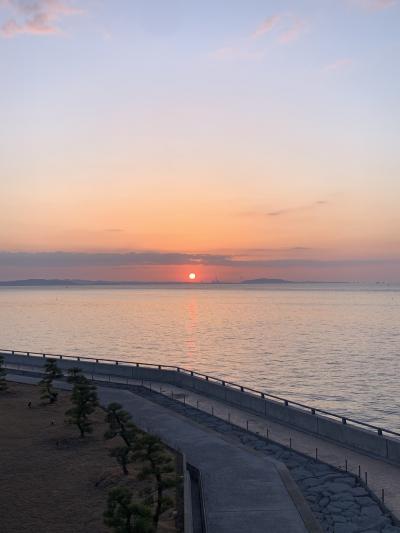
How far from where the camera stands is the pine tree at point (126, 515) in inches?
625

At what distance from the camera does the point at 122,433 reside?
85.8ft

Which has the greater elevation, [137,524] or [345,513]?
[137,524]

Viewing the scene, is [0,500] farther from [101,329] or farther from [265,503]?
[101,329]

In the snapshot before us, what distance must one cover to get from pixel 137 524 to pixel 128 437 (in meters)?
9.75

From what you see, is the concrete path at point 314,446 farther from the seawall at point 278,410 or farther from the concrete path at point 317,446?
the seawall at point 278,410

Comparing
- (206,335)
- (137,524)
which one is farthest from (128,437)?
(206,335)

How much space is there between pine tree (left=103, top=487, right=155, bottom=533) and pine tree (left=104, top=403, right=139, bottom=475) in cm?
645

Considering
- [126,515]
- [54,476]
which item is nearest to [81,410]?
[54,476]

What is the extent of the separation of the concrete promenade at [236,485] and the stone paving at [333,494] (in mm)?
892

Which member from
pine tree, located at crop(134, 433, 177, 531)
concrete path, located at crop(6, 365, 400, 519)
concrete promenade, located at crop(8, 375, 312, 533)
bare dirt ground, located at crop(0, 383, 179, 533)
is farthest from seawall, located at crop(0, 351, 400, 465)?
pine tree, located at crop(134, 433, 177, 531)

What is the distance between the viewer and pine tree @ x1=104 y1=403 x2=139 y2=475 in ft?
77.2

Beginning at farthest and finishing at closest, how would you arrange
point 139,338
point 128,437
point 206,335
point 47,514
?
point 206,335
point 139,338
point 128,437
point 47,514

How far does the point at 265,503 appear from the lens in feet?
65.7

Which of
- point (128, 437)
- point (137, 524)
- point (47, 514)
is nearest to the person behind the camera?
point (137, 524)
